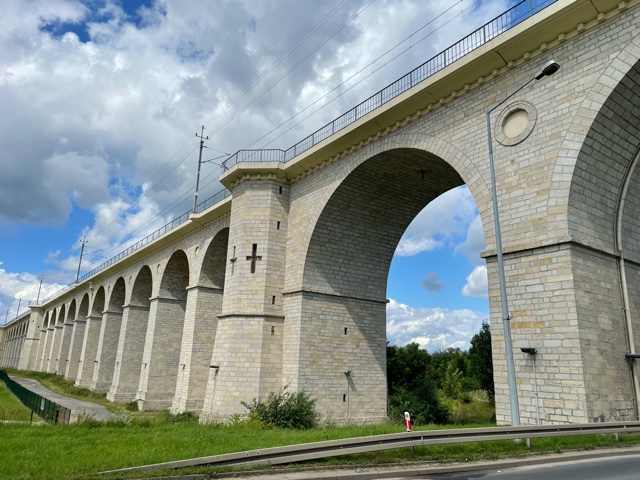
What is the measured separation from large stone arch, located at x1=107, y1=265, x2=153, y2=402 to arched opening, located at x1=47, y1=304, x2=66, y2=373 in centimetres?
2861

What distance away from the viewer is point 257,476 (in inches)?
286

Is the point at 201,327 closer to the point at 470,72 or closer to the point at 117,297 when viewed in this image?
the point at 470,72

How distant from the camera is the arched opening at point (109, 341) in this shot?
3950 centimetres

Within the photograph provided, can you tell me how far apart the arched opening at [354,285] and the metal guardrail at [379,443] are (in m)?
10.7

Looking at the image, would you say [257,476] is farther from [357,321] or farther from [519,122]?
[357,321]

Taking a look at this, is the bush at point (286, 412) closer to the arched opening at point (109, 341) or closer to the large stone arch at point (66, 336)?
the arched opening at point (109, 341)

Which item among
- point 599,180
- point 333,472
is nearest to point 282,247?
point 599,180

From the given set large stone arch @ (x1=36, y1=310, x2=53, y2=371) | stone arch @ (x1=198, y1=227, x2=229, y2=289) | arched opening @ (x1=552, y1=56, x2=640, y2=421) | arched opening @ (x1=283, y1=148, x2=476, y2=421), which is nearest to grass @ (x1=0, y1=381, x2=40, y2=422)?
stone arch @ (x1=198, y1=227, x2=229, y2=289)

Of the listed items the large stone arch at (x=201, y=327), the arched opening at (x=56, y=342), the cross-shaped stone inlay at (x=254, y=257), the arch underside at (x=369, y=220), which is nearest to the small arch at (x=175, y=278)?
the large stone arch at (x=201, y=327)

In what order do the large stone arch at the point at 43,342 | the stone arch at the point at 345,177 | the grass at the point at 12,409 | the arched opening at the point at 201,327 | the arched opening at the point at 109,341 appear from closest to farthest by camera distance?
the stone arch at the point at 345,177
the grass at the point at 12,409
the arched opening at the point at 201,327
the arched opening at the point at 109,341
the large stone arch at the point at 43,342

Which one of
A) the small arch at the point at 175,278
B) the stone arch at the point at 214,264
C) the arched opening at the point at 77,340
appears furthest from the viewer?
the arched opening at the point at 77,340

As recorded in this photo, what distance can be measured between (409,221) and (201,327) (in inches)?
512

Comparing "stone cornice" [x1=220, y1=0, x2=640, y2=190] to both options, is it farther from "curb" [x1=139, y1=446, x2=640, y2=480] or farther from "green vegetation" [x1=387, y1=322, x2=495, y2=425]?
"green vegetation" [x1=387, y1=322, x2=495, y2=425]

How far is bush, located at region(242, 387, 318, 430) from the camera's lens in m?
16.6
